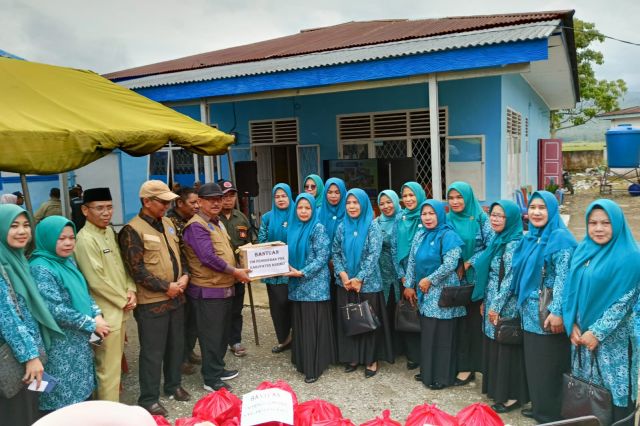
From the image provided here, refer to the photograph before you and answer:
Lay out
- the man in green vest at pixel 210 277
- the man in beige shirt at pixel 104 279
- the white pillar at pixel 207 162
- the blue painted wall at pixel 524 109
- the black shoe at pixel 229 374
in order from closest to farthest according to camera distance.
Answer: the man in beige shirt at pixel 104 279 < the man in green vest at pixel 210 277 < the black shoe at pixel 229 374 < the white pillar at pixel 207 162 < the blue painted wall at pixel 524 109

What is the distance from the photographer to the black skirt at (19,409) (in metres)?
2.48

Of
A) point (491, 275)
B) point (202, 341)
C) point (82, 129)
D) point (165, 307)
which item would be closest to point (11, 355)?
point (165, 307)

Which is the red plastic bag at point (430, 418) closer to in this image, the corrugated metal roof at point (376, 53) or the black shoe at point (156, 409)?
the black shoe at point (156, 409)

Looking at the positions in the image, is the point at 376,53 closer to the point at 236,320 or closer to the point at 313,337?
the point at 236,320

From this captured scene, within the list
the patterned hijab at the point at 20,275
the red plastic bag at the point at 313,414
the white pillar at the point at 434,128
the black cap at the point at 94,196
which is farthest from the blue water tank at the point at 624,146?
the patterned hijab at the point at 20,275

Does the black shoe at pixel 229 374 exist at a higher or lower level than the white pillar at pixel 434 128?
lower

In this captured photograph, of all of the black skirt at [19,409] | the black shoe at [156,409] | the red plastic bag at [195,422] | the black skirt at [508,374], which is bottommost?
the black shoe at [156,409]

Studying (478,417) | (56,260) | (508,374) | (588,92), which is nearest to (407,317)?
(508,374)

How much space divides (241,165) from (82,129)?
5245 millimetres

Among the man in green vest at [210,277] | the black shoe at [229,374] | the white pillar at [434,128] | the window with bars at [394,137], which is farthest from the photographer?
the window with bars at [394,137]

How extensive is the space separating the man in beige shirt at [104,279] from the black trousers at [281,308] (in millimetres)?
1445

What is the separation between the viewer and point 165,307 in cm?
343

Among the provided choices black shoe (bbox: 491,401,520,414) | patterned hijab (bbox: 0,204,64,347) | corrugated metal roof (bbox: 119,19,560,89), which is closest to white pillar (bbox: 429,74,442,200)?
corrugated metal roof (bbox: 119,19,560,89)

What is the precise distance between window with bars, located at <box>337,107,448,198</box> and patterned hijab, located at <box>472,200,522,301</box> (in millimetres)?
5092
